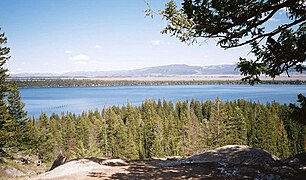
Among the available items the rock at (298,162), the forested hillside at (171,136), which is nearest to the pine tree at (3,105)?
the forested hillside at (171,136)

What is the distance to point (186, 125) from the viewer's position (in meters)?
74.7

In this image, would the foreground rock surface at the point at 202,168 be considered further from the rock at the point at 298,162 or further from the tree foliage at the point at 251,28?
the tree foliage at the point at 251,28

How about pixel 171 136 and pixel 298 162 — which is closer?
pixel 298 162

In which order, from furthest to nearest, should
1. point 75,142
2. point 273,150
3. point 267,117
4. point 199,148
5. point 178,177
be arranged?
point 75,142 < point 267,117 < point 273,150 < point 199,148 < point 178,177

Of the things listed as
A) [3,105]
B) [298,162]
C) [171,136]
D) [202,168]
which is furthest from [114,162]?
[171,136]

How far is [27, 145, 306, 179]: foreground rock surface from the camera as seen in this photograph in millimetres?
11156

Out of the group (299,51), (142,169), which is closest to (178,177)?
(142,169)

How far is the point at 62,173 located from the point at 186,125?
211ft

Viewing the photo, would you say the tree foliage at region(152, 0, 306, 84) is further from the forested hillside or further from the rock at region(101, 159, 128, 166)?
the forested hillside

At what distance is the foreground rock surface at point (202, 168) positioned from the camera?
36.6 feet

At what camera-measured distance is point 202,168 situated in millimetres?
12289

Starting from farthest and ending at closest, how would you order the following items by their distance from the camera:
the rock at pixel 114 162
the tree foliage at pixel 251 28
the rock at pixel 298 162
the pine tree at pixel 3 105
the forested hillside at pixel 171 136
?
the forested hillside at pixel 171 136, the pine tree at pixel 3 105, the rock at pixel 114 162, the rock at pixel 298 162, the tree foliage at pixel 251 28

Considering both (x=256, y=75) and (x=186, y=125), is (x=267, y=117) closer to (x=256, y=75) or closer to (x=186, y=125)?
(x=186, y=125)

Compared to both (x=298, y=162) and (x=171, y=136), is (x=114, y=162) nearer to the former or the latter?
(x=298, y=162)
